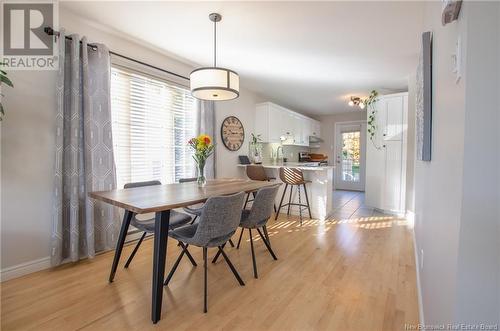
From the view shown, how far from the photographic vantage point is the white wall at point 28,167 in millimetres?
2100

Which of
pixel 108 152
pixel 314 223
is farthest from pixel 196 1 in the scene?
pixel 314 223

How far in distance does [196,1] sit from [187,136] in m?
1.97

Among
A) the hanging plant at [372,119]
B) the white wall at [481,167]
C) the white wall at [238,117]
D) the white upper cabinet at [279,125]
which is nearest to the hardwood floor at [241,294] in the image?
the white wall at [481,167]

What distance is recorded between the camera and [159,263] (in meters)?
1.64

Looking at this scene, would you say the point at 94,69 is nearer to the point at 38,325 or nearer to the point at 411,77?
the point at 38,325

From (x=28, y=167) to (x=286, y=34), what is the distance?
286 cm

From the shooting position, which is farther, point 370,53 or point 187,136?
point 187,136

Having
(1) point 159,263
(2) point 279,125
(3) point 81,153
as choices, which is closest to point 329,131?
(2) point 279,125

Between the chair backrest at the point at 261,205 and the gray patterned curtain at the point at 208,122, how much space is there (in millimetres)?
1814

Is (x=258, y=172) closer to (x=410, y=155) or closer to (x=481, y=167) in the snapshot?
(x=410, y=155)

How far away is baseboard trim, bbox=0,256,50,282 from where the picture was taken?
2.10 meters

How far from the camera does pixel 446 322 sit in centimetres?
83

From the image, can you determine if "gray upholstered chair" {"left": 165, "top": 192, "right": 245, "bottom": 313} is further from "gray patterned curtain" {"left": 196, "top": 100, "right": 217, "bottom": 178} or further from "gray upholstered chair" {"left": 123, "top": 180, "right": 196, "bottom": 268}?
"gray patterned curtain" {"left": 196, "top": 100, "right": 217, "bottom": 178}

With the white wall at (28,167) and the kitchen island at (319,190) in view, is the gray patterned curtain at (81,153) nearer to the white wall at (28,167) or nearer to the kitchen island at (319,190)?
the white wall at (28,167)
